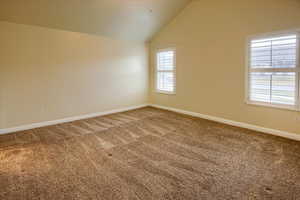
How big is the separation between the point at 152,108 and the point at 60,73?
3119 mm

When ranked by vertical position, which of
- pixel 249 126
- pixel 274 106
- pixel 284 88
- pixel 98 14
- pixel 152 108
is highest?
pixel 98 14

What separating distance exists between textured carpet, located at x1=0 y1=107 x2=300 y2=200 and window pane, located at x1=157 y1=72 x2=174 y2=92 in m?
2.00

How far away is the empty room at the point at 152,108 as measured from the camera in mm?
2164

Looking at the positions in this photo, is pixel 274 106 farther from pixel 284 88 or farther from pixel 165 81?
pixel 165 81

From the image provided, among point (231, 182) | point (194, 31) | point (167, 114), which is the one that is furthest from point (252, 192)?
point (194, 31)

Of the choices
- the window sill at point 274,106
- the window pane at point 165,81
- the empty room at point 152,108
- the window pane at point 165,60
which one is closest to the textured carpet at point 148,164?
the empty room at point 152,108

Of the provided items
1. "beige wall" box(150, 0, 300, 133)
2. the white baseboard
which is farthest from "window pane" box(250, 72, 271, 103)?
Answer: the white baseboard

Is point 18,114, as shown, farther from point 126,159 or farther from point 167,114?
point 167,114

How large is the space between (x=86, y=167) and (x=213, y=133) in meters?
→ 2.59

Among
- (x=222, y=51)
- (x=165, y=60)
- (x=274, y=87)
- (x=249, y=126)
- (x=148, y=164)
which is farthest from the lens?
(x=165, y=60)

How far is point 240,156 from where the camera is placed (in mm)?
2721

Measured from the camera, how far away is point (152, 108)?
6172 millimetres

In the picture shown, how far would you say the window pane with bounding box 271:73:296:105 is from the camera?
3.20 m

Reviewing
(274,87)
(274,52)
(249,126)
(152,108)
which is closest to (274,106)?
(274,87)
